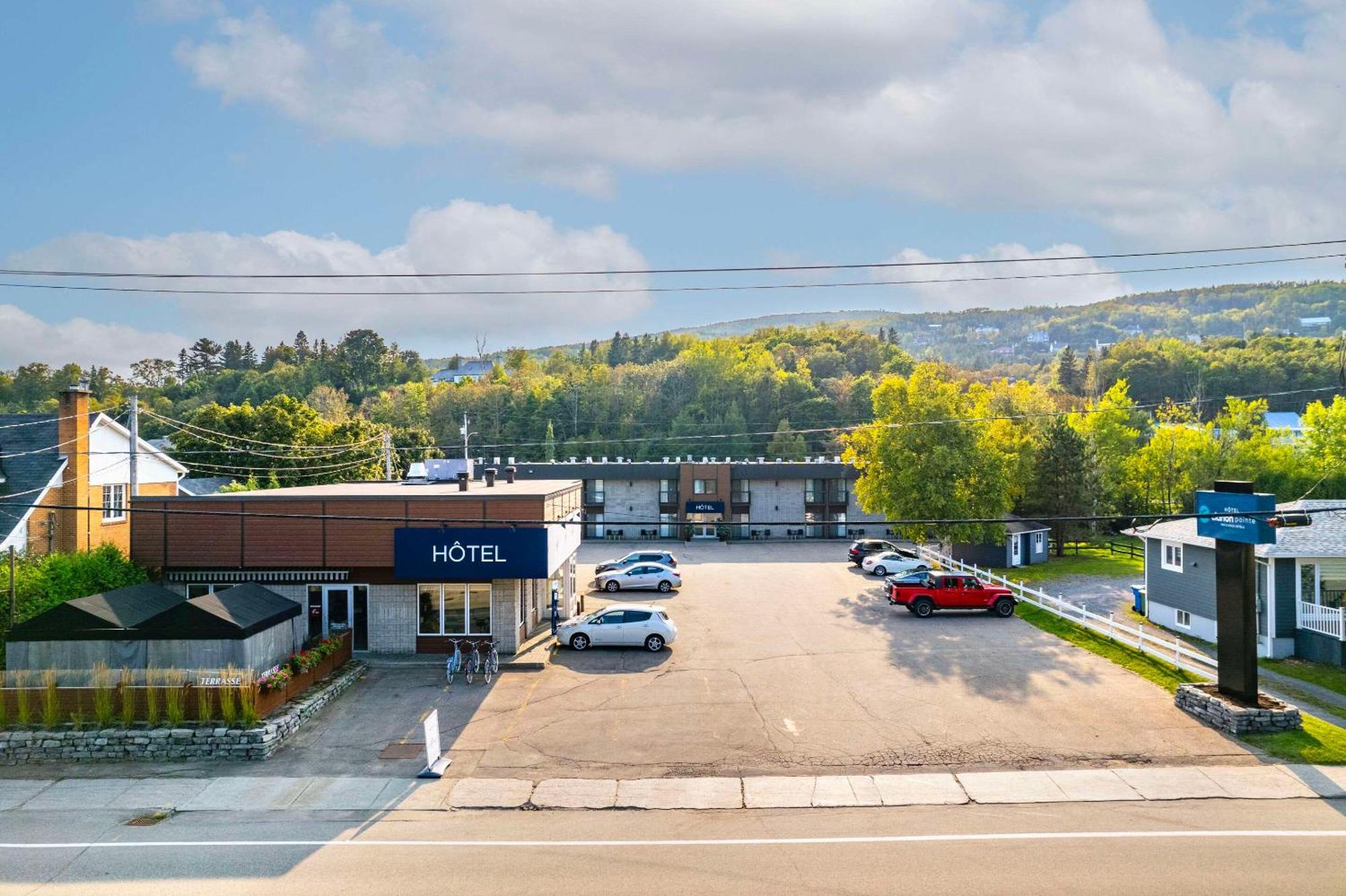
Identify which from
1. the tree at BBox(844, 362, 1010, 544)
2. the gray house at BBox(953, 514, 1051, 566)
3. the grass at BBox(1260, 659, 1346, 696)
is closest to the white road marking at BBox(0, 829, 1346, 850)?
→ the grass at BBox(1260, 659, 1346, 696)

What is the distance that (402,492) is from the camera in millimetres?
28641

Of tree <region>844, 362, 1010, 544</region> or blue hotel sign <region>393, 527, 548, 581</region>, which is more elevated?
tree <region>844, 362, 1010, 544</region>

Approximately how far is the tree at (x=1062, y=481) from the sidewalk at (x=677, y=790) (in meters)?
37.9

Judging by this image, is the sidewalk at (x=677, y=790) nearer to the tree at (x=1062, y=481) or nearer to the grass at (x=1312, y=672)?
the grass at (x=1312, y=672)

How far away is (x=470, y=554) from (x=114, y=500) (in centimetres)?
2443

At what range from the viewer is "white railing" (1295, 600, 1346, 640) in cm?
2531

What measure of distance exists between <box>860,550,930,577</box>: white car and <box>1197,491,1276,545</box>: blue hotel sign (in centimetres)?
2051

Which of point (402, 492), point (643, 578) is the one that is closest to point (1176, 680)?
point (643, 578)

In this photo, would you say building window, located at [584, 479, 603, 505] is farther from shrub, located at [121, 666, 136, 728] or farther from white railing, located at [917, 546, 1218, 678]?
shrub, located at [121, 666, 136, 728]

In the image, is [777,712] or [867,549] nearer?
[777,712]

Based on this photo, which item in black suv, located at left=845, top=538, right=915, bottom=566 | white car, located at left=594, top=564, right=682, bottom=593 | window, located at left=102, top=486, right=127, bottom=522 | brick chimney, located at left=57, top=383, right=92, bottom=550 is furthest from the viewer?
black suv, located at left=845, top=538, right=915, bottom=566

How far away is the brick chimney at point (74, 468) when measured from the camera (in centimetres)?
3488

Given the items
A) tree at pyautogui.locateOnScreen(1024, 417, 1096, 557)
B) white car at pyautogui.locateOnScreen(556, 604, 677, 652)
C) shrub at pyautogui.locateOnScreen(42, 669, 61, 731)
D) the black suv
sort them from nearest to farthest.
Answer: shrub at pyautogui.locateOnScreen(42, 669, 61, 731) < white car at pyautogui.locateOnScreen(556, 604, 677, 652) < the black suv < tree at pyautogui.locateOnScreen(1024, 417, 1096, 557)

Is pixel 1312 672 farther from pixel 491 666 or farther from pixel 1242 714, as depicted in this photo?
pixel 491 666
